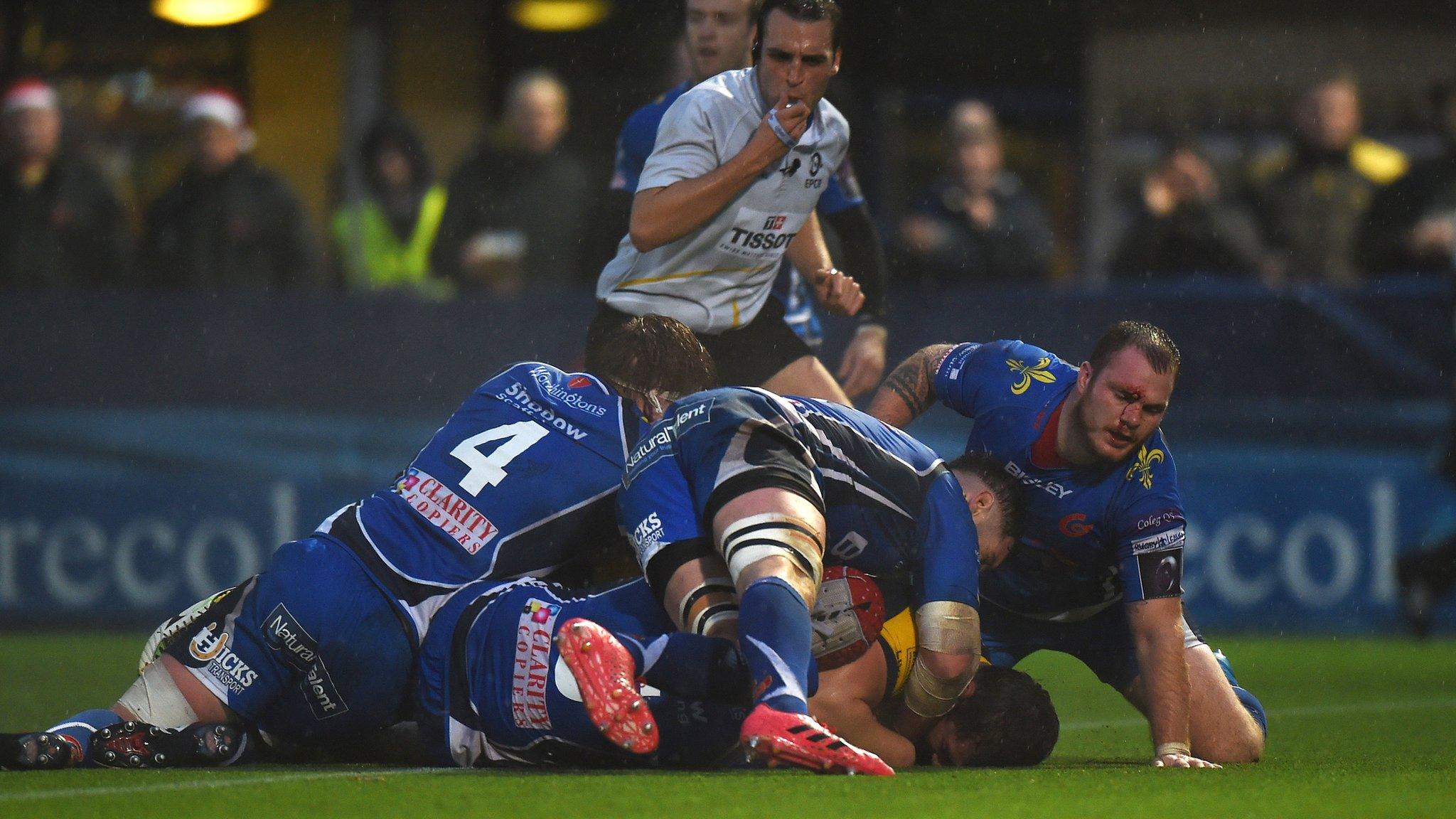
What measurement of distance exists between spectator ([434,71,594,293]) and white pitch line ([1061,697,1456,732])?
14.5ft

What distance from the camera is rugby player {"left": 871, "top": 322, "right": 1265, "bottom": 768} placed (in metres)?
4.94

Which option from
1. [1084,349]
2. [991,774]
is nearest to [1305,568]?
[1084,349]

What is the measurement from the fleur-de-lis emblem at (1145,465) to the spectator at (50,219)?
702 cm

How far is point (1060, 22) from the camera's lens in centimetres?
1252

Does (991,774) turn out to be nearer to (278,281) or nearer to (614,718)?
(614,718)

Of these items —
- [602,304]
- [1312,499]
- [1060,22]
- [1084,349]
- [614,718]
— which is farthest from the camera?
[1060,22]

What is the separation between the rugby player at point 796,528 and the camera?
13.9 ft

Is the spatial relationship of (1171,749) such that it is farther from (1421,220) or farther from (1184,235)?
(1421,220)

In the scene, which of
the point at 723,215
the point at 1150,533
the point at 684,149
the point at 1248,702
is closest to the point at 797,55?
the point at 684,149

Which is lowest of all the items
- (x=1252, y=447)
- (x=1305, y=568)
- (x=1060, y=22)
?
(x=1305, y=568)

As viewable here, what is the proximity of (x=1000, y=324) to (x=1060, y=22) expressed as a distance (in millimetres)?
4239

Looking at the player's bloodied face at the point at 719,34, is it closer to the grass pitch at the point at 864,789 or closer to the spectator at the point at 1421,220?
the grass pitch at the point at 864,789

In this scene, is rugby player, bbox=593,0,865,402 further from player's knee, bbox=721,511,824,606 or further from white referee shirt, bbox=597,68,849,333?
player's knee, bbox=721,511,824,606

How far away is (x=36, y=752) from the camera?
14.7 ft
